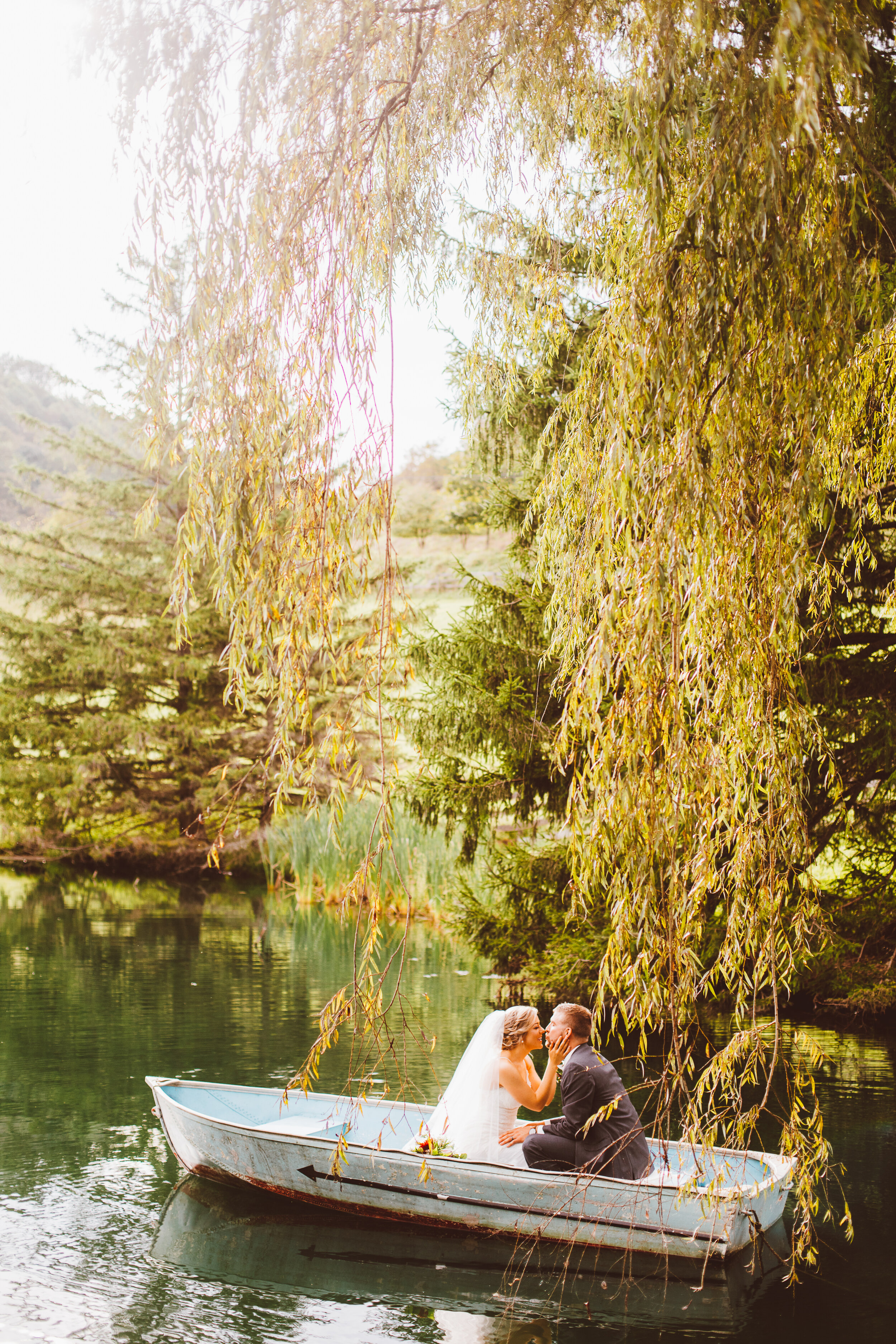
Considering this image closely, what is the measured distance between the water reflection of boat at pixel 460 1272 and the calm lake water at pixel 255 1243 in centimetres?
1

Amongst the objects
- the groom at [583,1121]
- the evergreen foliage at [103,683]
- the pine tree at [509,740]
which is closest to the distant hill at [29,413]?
the evergreen foliage at [103,683]

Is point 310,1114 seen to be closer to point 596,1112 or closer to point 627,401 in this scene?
point 596,1112

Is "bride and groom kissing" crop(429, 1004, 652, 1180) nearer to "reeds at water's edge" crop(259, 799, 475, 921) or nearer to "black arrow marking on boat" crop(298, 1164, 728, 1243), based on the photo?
"black arrow marking on boat" crop(298, 1164, 728, 1243)

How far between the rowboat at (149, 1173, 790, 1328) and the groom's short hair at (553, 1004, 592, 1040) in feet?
3.12

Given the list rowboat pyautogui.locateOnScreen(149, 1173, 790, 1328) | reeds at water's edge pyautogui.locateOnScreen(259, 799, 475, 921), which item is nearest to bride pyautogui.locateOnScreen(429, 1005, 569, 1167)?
rowboat pyautogui.locateOnScreen(149, 1173, 790, 1328)

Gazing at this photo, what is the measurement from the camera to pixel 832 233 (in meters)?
3.20

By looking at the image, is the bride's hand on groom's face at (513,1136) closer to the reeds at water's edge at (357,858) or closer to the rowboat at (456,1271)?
the rowboat at (456,1271)

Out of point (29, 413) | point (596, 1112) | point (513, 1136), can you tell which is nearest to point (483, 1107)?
point (513, 1136)

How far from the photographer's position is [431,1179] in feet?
17.5

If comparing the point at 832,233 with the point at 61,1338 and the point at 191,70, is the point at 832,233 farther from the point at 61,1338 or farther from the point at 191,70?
the point at 61,1338

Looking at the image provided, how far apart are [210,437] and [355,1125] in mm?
4361

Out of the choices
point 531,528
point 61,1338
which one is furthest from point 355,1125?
point 531,528

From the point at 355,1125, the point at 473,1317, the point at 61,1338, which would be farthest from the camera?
the point at 355,1125

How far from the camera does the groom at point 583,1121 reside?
5113mm
